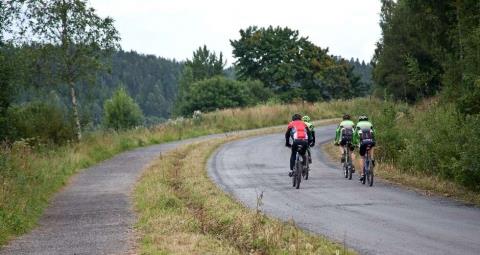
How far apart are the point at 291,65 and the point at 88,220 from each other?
68.0 metres

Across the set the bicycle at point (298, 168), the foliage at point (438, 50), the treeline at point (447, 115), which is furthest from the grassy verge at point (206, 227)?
the foliage at point (438, 50)

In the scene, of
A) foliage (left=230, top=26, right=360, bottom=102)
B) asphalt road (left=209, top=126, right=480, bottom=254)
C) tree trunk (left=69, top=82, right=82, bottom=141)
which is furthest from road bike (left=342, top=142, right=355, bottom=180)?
foliage (left=230, top=26, right=360, bottom=102)

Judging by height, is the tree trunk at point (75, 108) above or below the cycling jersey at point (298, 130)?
above

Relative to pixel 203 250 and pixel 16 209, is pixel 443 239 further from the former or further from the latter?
pixel 16 209

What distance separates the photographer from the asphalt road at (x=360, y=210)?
9102 millimetres

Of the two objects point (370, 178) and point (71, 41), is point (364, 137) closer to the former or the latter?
point (370, 178)

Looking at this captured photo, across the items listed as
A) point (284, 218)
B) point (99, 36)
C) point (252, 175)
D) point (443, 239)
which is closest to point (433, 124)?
point (252, 175)

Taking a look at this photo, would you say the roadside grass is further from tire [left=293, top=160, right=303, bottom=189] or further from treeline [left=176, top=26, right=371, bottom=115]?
treeline [left=176, top=26, right=371, bottom=115]

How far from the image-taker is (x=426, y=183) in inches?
626

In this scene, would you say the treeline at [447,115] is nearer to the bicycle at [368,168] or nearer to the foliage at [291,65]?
the bicycle at [368,168]

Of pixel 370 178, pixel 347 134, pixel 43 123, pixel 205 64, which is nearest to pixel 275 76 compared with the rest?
pixel 205 64

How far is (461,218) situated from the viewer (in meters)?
11.2

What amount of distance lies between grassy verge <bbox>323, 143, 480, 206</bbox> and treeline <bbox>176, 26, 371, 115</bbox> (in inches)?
2321

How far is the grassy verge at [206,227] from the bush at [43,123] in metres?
9.00
